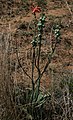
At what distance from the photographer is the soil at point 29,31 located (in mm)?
4328

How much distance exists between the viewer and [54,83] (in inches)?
139

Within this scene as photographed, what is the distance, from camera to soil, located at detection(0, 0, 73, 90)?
433 centimetres

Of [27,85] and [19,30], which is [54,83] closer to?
[27,85]

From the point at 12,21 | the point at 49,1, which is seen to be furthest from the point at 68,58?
the point at 49,1

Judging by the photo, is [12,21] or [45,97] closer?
[45,97]

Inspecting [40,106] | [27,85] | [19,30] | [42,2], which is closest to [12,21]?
[19,30]

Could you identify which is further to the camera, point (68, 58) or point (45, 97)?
point (68, 58)

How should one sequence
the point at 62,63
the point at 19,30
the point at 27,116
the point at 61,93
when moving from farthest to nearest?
the point at 19,30 → the point at 62,63 → the point at 61,93 → the point at 27,116

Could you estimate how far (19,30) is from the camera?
5453mm

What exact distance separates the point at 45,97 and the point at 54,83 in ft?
1.04

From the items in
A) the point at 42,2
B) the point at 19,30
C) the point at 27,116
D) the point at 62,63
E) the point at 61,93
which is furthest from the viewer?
the point at 42,2

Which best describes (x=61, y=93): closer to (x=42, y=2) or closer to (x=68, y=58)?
(x=68, y=58)

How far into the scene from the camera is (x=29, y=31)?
18.0 feet

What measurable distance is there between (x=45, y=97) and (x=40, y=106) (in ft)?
0.30
